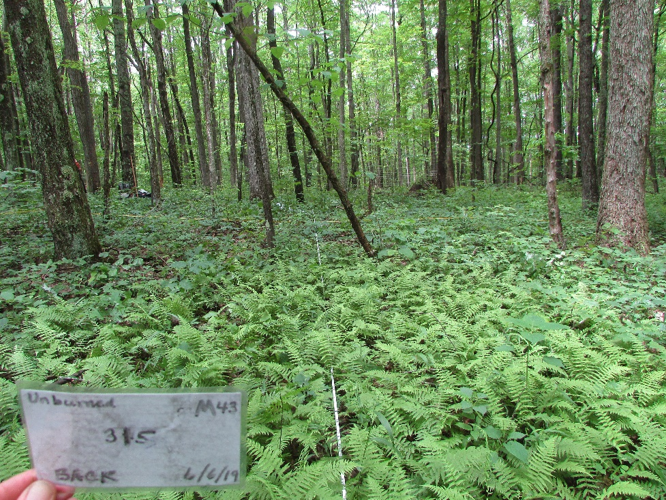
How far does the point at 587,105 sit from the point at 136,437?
11612 mm

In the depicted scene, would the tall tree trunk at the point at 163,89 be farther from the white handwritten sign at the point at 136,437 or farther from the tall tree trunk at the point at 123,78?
the white handwritten sign at the point at 136,437

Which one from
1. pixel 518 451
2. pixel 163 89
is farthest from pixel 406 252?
pixel 163 89

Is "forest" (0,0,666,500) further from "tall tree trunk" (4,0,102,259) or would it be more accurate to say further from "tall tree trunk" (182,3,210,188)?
"tall tree trunk" (182,3,210,188)

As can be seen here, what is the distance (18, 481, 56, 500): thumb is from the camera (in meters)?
0.90

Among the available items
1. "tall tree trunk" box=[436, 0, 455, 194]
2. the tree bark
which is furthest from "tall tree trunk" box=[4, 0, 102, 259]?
"tall tree trunk" box=[436, 0, 455, 194]

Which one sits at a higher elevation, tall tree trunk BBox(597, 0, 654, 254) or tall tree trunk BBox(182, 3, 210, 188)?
tall tree trunk BBox(182, 3, 210, 188)

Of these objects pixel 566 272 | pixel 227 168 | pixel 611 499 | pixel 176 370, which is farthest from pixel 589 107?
pixel 227 168

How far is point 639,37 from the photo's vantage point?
540cm

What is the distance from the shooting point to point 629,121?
5.55 metres

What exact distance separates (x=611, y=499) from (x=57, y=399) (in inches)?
91.0

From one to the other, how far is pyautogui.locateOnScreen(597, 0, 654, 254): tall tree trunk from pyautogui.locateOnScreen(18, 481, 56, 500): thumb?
266 inches

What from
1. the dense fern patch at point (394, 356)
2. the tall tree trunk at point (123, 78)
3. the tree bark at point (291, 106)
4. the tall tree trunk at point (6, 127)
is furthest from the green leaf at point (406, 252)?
the tall tree trunk at point (6, 127)

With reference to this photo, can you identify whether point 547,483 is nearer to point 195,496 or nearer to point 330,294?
point 195,496

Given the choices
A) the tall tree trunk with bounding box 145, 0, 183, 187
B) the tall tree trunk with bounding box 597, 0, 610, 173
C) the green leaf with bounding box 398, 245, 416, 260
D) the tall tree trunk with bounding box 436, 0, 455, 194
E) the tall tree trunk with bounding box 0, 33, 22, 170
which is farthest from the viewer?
the tall tree trunk with bounding box 145, 0, 183, 187
